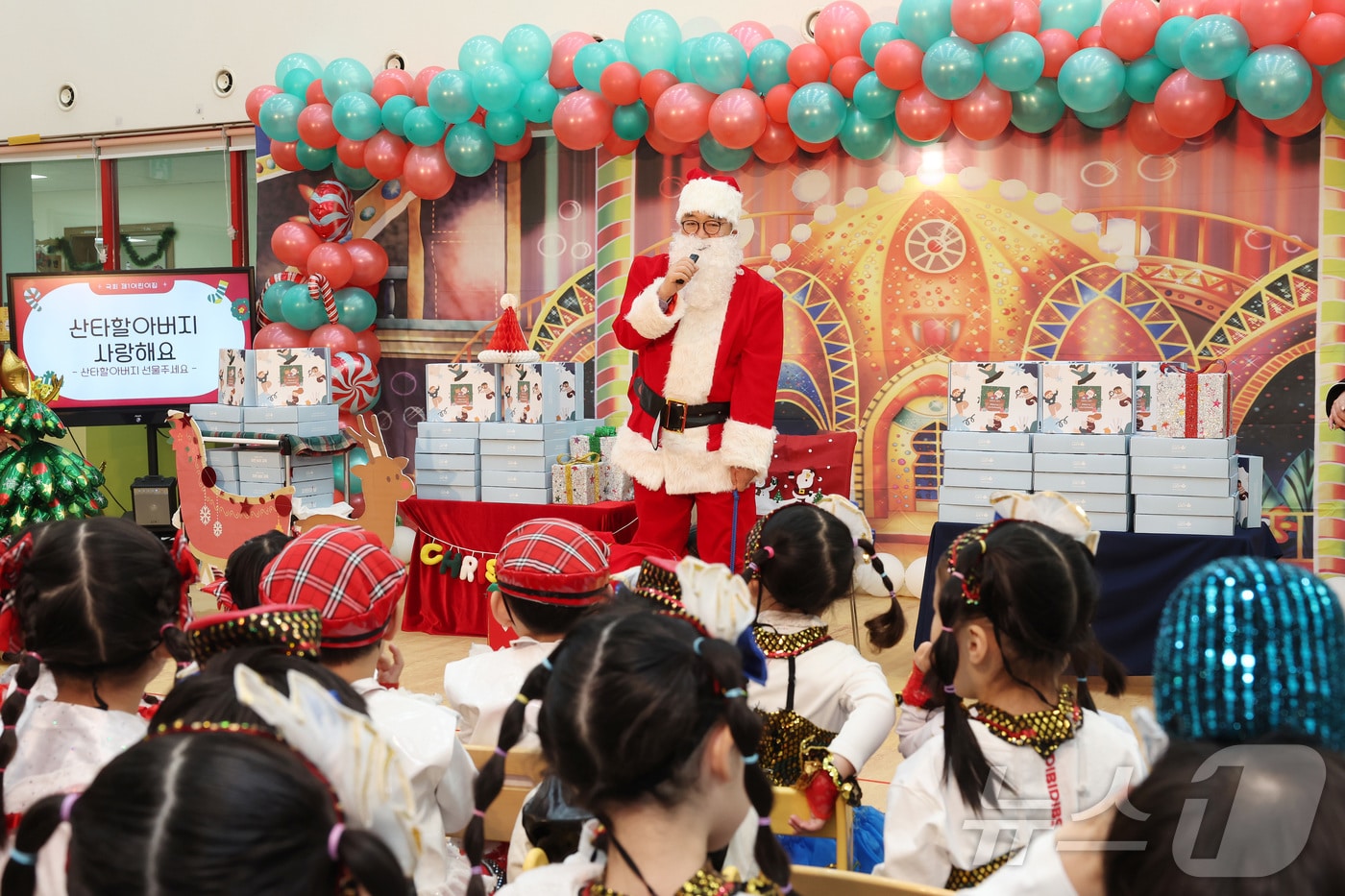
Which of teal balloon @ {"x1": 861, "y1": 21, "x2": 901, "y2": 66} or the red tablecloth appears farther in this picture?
teal balloon @ {"x1": 861, "y1": 21, "x2": 901, "y2": 66}

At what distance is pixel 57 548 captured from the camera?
1.51 metres

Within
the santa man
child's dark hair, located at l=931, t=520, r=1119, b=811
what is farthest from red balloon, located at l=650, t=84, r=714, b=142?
child's dark hair, located at l=931, t=520, r=1119, b=811

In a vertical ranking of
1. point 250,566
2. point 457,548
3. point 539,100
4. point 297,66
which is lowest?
point 457,548

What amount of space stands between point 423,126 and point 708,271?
8.15 feet

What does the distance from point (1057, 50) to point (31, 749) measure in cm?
439

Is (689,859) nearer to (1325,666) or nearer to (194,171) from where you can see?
(1325,666)

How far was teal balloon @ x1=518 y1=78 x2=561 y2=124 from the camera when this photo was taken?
5398 millimetres

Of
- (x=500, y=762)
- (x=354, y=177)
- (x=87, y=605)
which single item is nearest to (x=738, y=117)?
(x=354, y=177)

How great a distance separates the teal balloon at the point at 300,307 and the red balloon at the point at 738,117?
2.23 meters

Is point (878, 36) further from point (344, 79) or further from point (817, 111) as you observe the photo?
point (344, 79)

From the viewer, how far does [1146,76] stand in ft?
14.8

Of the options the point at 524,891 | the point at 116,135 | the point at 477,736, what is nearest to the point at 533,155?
the point at 116,135

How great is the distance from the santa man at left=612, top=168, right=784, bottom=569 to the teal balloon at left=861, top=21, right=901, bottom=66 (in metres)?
1.48

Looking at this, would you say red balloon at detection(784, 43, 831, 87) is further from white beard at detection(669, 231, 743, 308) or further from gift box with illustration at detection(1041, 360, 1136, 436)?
gift box with illustration at detection(1041, 360, 1136, 436)
